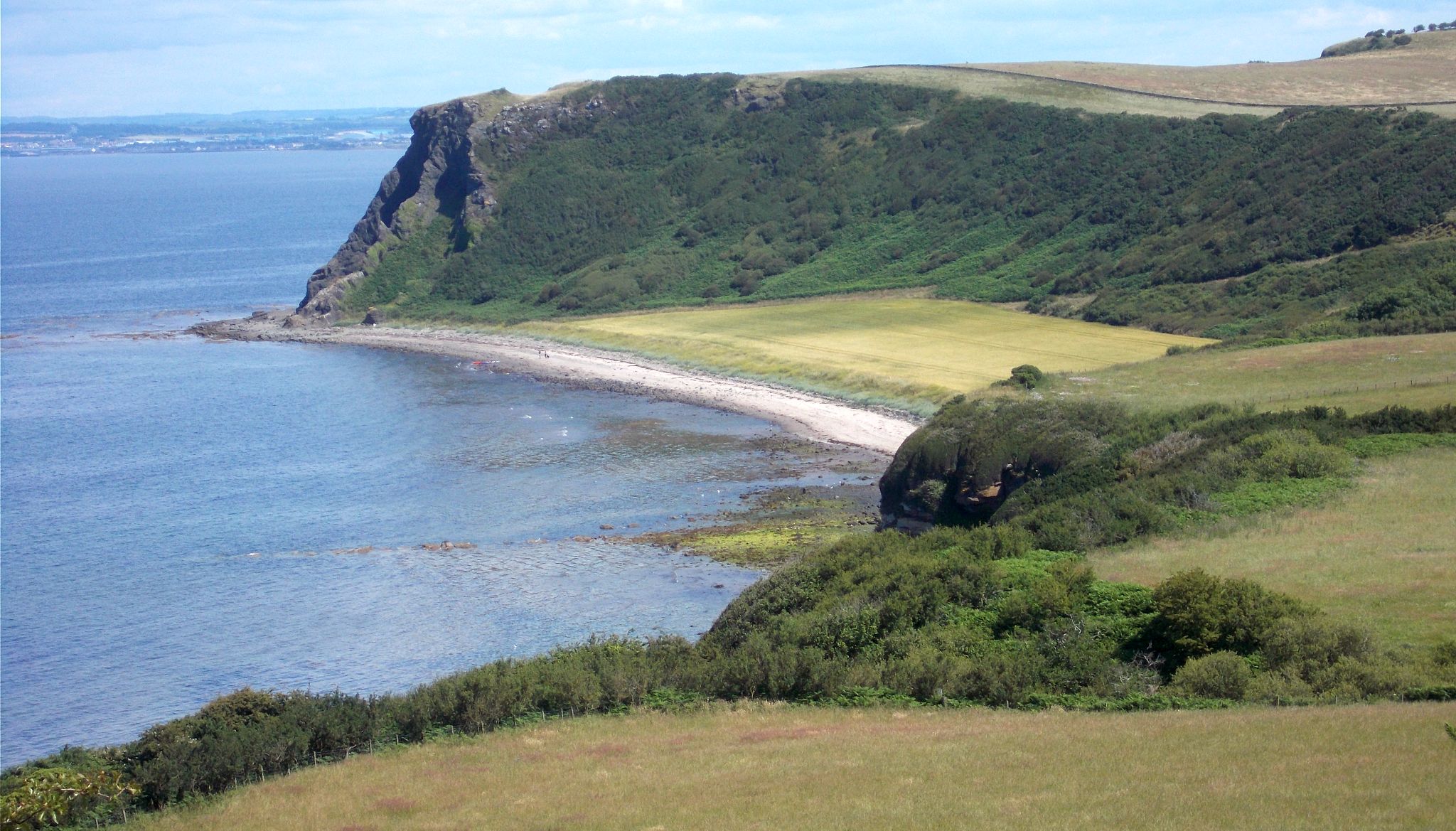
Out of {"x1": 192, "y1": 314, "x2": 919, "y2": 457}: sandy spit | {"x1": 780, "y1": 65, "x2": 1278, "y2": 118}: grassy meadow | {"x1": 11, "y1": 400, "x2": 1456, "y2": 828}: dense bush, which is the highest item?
{"x1": 780, "y1": 65, "x2": 1278, "y2": 118}: grassy meadow

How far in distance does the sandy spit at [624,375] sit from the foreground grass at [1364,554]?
103ft

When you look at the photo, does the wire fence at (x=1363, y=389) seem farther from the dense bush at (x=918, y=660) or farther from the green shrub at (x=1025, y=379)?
the green shrub at (x=1025, y=379)

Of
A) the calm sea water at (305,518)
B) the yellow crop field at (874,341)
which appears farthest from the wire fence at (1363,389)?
the yellow crop field at (874,341)

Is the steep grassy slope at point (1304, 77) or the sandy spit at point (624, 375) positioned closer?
the sandy spit at point (624, 375)

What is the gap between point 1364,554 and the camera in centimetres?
2948

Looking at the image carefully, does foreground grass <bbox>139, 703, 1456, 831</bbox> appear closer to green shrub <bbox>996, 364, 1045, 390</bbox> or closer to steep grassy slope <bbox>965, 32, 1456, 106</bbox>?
green shrub <bbox>996, 364, 1045, 390</bbox>

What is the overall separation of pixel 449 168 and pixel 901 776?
11865cm

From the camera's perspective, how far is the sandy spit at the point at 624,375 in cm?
6975

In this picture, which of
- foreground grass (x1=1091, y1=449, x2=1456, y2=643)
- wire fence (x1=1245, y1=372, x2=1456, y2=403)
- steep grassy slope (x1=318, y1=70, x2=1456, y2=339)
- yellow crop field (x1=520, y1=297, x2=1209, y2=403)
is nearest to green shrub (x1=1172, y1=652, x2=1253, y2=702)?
foreground grass (x1=1091, y1=449, x2=1456, y2=643)

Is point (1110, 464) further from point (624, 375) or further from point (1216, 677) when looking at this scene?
point (624, 375)

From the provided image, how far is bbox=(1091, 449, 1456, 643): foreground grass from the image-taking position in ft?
86.4

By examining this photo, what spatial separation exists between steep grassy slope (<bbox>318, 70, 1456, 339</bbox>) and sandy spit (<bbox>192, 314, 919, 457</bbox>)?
24.3 feet

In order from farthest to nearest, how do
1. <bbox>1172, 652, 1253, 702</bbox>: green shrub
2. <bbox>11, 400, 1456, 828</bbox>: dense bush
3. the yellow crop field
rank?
the yellow crop field, <bbox>1172, 652, 1253, 702</bbox>: green shrub, <bbox>11, 400, 1456, 828</bbox>: dense bush

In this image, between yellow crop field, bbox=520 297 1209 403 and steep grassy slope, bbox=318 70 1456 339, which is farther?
steep grassy slope, bbox=318 70 1456 339
